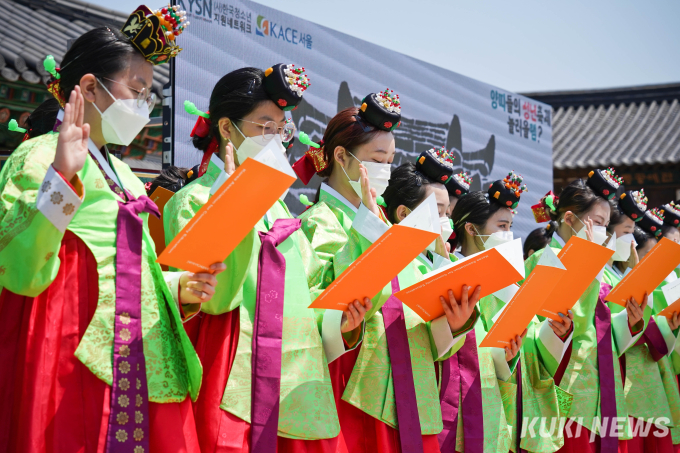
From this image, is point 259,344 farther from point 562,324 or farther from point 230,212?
point 562,324

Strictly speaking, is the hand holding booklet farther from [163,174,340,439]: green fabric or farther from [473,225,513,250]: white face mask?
[473,225,513,250]: white face mask

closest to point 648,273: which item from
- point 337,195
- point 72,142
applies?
point 337,195

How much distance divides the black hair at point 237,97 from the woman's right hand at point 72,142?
0.87 meters

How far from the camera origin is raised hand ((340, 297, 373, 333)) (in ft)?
7.73

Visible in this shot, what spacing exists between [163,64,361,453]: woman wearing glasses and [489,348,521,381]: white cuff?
1.16 m

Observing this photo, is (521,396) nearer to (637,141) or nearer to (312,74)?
(312,74)

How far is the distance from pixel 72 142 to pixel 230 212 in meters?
0.43

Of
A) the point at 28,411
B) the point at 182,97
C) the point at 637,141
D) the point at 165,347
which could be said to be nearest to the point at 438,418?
the point at 165,347

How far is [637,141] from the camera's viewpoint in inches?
508

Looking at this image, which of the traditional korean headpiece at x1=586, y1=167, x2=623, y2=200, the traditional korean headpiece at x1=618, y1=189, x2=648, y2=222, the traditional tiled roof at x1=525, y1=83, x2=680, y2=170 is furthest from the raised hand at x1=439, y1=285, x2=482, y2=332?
the traditional tiled roof at x1=525, y1=83, x2=680, y2=170

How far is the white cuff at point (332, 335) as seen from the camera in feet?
7.88

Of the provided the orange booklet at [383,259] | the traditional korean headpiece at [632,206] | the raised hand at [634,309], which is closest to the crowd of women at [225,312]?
the orange booklet at [383,259]

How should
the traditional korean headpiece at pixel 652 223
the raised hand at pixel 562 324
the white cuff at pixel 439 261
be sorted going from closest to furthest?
→ the white cuff at pixel 439 261 < the raised hand at pixel 562 324 < the traditional korean headpiece at pixel 652 223

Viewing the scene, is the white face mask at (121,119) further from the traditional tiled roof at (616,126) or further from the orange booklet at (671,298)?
Result: the traditional tiled roof at (616,126)
